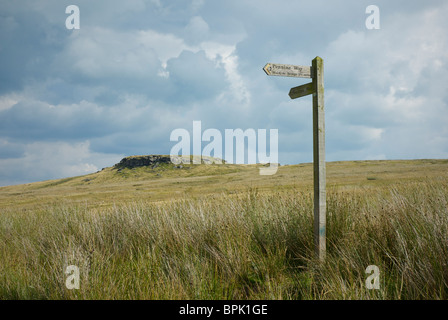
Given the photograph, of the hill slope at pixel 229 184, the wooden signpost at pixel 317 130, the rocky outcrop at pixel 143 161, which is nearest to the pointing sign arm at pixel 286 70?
the wooden signpost at pixel 317 130

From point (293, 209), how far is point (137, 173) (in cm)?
12148

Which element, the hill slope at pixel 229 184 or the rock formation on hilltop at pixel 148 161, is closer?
the hill slope at pixel 229 184

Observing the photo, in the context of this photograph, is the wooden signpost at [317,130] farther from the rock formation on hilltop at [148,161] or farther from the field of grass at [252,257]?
the rock formation on hilltop at [148,161]

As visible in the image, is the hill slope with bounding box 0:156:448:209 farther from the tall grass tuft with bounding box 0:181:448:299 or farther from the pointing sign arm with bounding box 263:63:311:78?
the pointing sign arm with bounding box 263:63:311:78

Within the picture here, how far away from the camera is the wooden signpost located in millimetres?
4645

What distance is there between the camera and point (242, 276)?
426 cm

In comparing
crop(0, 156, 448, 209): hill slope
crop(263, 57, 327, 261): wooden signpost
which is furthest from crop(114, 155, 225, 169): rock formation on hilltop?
crop(263, 57, 327, 261): wooden signpost

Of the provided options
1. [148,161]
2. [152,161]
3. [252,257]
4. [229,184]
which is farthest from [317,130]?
[148,161]

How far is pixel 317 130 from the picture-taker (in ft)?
15.7

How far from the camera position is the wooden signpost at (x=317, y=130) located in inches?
183
